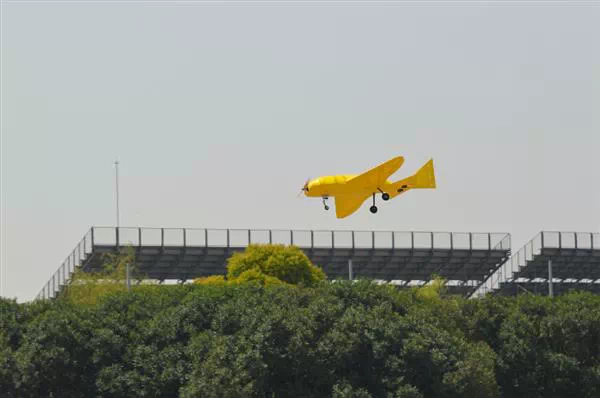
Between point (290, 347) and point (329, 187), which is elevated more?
point (329, 187)

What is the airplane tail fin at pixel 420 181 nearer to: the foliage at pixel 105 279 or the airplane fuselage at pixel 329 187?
the airplane fuselage at pixel 329 187

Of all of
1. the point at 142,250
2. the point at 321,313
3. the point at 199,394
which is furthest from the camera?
the point at 142,250

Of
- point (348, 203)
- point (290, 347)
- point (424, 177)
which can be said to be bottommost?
point (290, 347)

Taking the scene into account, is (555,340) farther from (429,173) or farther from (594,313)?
(429,173)

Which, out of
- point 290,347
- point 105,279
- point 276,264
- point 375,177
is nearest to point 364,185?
point 375,177

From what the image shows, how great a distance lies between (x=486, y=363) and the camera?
77375mm

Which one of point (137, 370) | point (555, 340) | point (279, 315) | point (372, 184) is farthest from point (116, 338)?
point (555, 340)

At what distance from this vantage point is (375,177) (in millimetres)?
67125

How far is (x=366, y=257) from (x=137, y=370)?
45497 millimetres

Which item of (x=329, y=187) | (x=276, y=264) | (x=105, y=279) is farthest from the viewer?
(x=105, y=279)

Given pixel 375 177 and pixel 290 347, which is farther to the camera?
pixel 290 347

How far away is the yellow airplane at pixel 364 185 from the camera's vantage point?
6631 centimetres

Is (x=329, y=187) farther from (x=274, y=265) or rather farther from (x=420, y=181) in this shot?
(x=274, y=265)

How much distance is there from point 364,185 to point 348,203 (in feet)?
8.24
